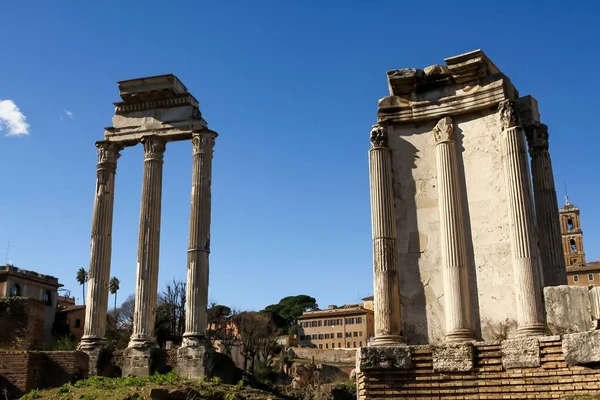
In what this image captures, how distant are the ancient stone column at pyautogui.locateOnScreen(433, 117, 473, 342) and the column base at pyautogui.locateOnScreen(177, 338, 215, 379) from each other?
16.8 m

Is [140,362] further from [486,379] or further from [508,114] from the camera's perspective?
[508,114]

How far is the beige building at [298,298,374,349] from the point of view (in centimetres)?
8819

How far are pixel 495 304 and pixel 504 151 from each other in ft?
7.16

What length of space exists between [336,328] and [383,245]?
83.2m

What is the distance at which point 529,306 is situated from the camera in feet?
29.7

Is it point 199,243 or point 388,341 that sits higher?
point 199,243

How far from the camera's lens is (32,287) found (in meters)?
60.5

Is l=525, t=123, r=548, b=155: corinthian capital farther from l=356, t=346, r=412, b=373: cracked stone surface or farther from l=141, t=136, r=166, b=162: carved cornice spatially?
l=141, t=136, r=166, b=162: carved cornice

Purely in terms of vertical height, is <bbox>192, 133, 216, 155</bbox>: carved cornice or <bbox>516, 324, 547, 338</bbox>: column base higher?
<bbox>192, 133, 216, 155</bbox>: carved cornice

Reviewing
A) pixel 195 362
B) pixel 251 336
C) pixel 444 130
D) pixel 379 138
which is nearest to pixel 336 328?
pixel 251 336

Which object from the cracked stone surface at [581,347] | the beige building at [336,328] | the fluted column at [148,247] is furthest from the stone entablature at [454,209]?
the beige building at [336,328]

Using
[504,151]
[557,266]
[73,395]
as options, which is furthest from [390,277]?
[73,395]

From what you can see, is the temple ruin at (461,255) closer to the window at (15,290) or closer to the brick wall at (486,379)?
the brick wall at (486,379)

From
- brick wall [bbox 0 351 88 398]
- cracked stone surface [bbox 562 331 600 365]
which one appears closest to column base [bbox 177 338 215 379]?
brick wall [bbox 0 351 88 398]
